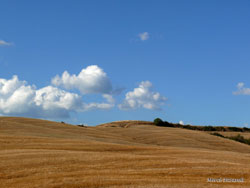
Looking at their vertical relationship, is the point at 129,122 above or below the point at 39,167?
above

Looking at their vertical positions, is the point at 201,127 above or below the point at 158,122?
below

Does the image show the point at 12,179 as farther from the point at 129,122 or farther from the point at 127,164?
the point at 129,122

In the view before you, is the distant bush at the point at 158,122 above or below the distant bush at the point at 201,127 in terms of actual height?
above

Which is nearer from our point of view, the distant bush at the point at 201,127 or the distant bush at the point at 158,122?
the distant bush at the point at 158,122

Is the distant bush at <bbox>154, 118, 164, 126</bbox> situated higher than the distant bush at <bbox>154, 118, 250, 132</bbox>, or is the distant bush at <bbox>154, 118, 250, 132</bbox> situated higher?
the distant bush at <bbox>154, 118, 164, 126</bbox>

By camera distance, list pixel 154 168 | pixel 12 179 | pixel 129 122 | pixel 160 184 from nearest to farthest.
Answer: pixel 160 184 → pixel 12 179 → pixel 154 168 → pixel 129 122

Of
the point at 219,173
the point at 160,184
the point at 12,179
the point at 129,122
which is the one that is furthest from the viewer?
the point at 129,122

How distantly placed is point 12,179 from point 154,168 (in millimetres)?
8152

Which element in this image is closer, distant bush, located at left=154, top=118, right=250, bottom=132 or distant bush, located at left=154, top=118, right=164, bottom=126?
distant bush, located at left=154, top=118, right=164, bottom=126

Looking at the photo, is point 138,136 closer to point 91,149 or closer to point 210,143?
point 210,143

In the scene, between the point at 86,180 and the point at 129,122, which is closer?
the point at 86,180

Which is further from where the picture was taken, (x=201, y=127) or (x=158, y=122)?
(x=201, y=127)

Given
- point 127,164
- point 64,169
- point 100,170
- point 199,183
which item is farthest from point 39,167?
point 199,183

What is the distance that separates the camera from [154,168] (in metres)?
20.8
